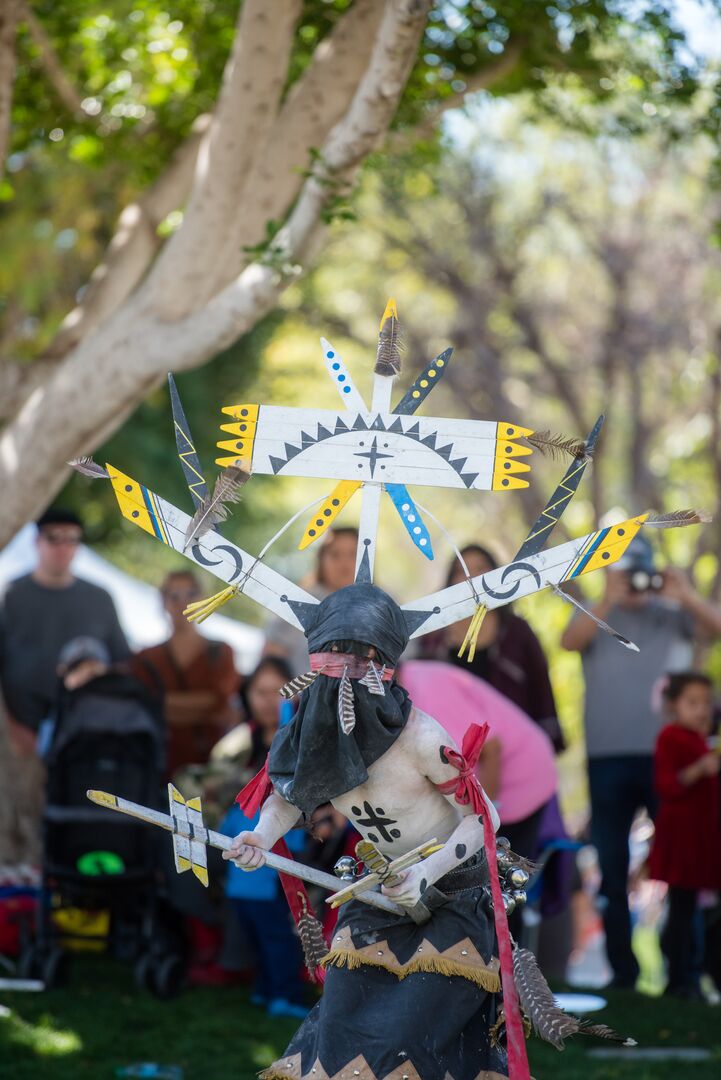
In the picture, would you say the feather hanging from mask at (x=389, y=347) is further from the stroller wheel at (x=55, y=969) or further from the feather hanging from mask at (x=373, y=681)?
the stroller wheel at (x=55, y=969)

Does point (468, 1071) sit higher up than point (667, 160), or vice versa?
point (468, 1071)

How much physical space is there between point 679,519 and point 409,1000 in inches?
55.0

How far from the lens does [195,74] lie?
7789 millimetres

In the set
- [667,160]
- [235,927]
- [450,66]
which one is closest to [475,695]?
[235,927]

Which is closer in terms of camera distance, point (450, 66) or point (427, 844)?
point (427, 844)

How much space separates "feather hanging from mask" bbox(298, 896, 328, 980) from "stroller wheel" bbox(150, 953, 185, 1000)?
7.85 feet

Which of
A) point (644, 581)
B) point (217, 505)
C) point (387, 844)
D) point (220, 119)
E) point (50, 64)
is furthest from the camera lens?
point (50, 64)

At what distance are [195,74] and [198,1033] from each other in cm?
480

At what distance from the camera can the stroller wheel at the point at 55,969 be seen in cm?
632

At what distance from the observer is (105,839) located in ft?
21.3

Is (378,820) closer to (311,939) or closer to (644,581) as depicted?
(311,939)

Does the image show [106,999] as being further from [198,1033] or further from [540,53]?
[540,53]

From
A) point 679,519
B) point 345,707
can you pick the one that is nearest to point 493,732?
point 679,519

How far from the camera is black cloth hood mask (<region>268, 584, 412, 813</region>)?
3719mm
